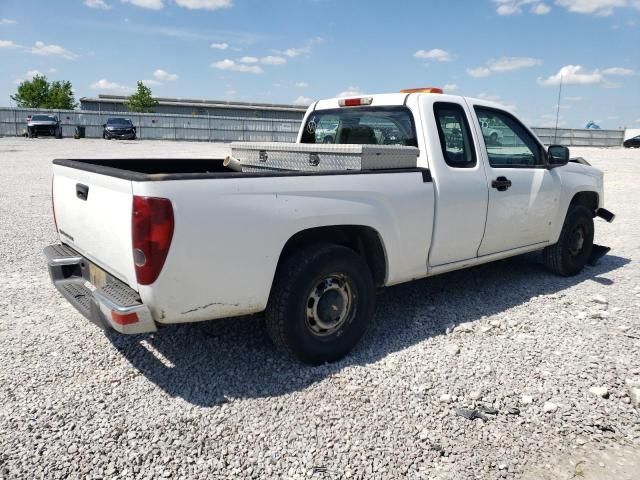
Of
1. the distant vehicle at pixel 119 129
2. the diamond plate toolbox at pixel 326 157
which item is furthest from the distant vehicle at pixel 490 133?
the distant vehicle at pixel 119 129

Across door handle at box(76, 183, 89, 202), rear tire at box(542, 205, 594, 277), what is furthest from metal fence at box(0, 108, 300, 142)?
door handle at box(76, 183, 89, 202)

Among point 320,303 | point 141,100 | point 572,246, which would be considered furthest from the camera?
point 141,100

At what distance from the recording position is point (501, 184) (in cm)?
462

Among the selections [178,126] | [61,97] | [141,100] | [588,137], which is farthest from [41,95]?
[588,137]

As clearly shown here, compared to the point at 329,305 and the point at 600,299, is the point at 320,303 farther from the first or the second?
the point at 600,299

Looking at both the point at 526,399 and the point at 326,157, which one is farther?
the point at 326,157

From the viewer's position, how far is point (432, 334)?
13.8 feet

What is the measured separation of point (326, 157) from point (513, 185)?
186 centimetres

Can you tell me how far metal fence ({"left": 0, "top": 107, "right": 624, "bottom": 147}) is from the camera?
36594 mm

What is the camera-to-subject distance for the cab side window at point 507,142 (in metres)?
4.75

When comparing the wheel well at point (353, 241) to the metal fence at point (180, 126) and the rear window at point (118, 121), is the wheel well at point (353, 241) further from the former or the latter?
the rear window at point (118, 121)

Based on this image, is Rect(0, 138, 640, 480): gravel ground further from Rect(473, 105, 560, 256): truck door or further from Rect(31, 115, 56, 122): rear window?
Rect(31, 115, 56, 122): rear window

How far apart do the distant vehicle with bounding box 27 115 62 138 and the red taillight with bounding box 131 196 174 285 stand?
35.4m

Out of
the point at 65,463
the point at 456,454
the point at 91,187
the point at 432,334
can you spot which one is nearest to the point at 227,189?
the point at 91,187
